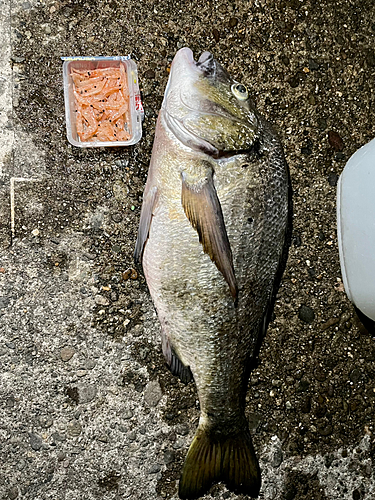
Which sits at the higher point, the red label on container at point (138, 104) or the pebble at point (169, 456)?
the red label on container at point (138, 104)

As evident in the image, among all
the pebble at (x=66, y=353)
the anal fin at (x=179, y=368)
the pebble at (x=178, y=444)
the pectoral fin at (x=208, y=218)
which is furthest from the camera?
the pebble at (x=178, y=444)

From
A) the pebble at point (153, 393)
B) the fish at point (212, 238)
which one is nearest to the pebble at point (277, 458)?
the fish at point (212, 238)

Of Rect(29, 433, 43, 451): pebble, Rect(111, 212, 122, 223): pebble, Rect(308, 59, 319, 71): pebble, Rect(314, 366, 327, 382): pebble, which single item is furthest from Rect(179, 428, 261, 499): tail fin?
Rect(308, 59, 319, 71): pebble

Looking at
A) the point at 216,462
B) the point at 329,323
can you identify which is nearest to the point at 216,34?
the point at 329,323

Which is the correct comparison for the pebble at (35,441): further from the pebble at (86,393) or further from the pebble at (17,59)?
the pebble at (17,59)

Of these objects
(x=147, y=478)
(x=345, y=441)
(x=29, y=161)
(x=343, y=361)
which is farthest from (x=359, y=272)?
(x=29, y=161)

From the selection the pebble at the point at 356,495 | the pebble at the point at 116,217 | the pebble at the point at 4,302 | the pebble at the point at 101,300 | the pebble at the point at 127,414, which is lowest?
the pebble at the point at 356,495

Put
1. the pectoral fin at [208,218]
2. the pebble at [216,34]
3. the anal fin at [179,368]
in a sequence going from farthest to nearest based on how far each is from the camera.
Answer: the pebble at [216,34] < the anal fin at [179,368] < the pectoral fin at [208,218]

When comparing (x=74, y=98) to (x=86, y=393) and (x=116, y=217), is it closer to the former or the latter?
(x=116, y=217)
